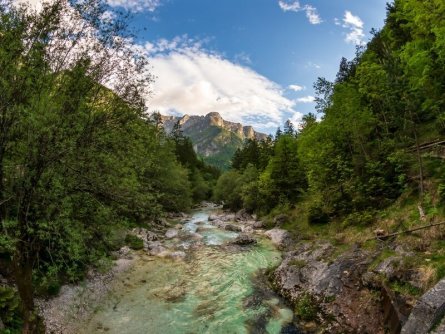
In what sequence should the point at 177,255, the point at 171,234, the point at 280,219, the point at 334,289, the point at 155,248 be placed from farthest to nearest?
1. the point at 280,219
2. the point at 171,234
3. the point at 155,248
4. the point at 177,255
5. the point at 334,289

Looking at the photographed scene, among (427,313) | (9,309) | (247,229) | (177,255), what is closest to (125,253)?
(177,255)

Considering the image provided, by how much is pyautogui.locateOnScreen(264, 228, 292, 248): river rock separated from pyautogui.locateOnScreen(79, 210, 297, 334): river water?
4.73 meters

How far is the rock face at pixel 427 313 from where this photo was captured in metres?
10.1

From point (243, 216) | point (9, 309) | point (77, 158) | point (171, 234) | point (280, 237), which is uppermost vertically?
point (77, 158)

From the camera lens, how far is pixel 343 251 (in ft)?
67.8

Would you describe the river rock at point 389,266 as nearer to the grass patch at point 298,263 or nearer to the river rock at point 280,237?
the grass patch at point 298,263

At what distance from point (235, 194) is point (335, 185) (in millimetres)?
39518

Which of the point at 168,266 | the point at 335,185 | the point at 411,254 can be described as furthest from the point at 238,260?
→ the point at 411,254

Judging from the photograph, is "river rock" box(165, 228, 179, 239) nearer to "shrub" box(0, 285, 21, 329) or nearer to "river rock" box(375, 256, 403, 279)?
"shrub" box(0, 285, 21, 329)

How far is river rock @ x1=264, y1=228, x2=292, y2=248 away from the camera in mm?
33219

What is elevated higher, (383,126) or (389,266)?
(383,126)

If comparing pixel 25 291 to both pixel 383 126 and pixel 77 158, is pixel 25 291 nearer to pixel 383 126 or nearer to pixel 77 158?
pixel 77 158

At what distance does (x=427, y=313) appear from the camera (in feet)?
34.1

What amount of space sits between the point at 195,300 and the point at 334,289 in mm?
7906
